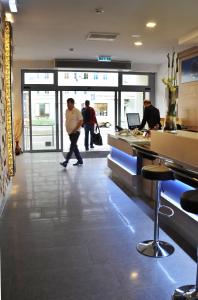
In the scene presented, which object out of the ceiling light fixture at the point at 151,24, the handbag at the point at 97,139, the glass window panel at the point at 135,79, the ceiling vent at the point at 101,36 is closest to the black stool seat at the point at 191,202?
the ceiling light fixture at the point at 151,24

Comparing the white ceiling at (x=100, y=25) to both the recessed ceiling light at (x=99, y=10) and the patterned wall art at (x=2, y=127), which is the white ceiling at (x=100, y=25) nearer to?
→ the recessed ceiling light at (x=99, y=10)

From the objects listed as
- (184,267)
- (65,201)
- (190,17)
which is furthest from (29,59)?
→ (184,267)

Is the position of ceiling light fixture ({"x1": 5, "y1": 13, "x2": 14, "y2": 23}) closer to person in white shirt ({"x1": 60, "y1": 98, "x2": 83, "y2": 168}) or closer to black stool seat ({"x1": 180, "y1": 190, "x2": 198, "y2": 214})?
person in white shirt ({"x1": 60, "y1": 98, "x2": 83, "y2": 168})

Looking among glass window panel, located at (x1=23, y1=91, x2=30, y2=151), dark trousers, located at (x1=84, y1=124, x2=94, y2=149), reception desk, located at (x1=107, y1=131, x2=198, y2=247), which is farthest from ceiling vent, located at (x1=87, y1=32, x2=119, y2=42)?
glass window panel, located at (x1=23, y1=91, x2=30, y2=151)

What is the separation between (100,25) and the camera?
19.6 ft

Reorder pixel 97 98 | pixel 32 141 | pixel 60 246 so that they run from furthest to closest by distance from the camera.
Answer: pixel 97 98
pixel 32 141
pixel 60 246

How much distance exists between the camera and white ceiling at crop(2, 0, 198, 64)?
492cm

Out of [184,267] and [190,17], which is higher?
[190,17]

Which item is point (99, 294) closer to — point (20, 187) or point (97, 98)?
point (20, 187)

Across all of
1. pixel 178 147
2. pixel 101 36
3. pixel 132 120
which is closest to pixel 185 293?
pixel 178 147

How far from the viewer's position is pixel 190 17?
556cm

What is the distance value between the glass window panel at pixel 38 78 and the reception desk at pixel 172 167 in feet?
17.8

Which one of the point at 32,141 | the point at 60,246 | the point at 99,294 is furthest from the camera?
the point at 32,141

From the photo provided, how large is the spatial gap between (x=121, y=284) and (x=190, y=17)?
15.7ft
